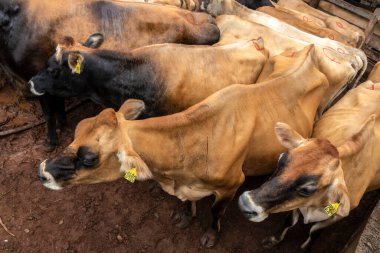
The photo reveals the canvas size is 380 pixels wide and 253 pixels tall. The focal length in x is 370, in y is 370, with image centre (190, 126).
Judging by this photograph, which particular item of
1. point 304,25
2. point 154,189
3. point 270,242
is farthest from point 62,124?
point 304,25

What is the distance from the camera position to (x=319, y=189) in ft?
12.8

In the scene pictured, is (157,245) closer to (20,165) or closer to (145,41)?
(20,165)

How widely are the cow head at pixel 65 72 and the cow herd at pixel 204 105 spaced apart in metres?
0.02

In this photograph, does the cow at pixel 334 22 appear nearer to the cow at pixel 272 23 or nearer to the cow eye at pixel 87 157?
the cow at pixel 272 23

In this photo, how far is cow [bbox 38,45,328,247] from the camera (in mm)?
3840

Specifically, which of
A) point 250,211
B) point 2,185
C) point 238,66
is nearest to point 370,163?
point 250,211

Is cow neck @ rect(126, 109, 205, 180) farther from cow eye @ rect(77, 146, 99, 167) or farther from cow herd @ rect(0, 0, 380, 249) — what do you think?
cow eye @ rect(77, 146, 99, 167)

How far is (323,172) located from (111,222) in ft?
10.7

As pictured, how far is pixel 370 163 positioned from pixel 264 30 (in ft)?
10.7

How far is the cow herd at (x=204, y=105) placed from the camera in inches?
153

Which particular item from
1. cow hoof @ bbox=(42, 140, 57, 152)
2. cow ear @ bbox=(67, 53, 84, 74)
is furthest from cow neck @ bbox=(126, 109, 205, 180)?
cow hoof @ bbox=(42, 140, 57, 152)

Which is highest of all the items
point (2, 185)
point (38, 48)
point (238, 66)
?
point (238, 66)

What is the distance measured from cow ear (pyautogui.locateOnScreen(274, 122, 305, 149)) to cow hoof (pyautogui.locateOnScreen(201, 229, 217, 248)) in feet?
6.46

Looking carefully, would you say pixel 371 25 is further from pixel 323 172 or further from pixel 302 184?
pixel 302 184
